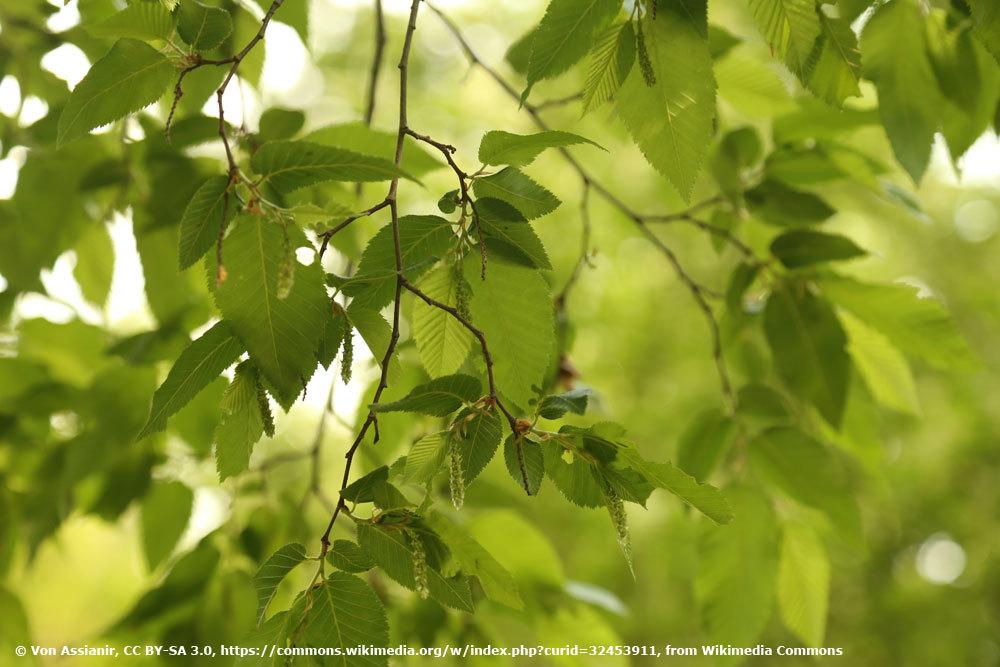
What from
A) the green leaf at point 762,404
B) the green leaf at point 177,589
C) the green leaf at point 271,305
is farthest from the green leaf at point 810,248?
the green leaf at point 177,589

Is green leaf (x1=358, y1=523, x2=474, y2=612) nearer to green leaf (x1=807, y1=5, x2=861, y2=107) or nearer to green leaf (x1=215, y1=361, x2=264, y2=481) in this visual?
green leaf (x1=215, y1=361, x2=264, y2=481)

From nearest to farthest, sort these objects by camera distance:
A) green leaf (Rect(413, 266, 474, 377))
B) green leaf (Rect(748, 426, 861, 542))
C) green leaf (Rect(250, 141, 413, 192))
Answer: green leaf (Rect(250, 141, 413, 192)), green leaf (Rect(413, 266, 474, 377)), green leaf (Rect(748, 426, 861, 542))

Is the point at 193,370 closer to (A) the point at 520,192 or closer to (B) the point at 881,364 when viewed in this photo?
(A) the point at 520,192

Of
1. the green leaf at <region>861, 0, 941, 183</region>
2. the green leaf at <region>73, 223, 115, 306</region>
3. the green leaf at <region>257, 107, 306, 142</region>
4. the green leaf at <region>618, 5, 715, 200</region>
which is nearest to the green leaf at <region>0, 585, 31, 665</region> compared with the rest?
the green leaf at <region>73, 223, 115, 306</region>

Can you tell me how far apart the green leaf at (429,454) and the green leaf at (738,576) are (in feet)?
1.58

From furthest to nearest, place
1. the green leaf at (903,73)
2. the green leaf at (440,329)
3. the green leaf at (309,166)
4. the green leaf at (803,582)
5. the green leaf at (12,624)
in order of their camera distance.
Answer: the green leaf at (12,624), the green leaf at (803,582), the green leaf at (903,73), the green leaf at (440,329), the green leaf at (309,166)

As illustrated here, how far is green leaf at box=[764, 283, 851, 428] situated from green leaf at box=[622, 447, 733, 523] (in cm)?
39

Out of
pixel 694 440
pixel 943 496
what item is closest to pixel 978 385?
pixel 943 496

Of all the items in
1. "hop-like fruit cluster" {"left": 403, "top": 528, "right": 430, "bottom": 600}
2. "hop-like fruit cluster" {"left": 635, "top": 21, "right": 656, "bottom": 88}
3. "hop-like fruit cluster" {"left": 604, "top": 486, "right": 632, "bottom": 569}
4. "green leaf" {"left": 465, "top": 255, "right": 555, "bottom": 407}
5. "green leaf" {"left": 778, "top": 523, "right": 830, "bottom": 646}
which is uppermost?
"hop-like fruit cluster" {"left": 635, "top": 21, "right": 656, "bottom": 88}

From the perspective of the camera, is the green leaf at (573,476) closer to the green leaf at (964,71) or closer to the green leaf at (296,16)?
the green leaf at (964,71)

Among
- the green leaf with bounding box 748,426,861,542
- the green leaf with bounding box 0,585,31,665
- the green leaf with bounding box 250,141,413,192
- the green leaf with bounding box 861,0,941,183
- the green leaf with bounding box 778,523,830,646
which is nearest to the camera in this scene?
the green leaf with bounding box 250,141,413,192

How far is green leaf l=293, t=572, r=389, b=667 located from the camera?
47 centimetres

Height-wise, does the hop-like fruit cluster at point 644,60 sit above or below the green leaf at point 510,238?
above

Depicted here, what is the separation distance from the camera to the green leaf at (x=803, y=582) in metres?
0.92
